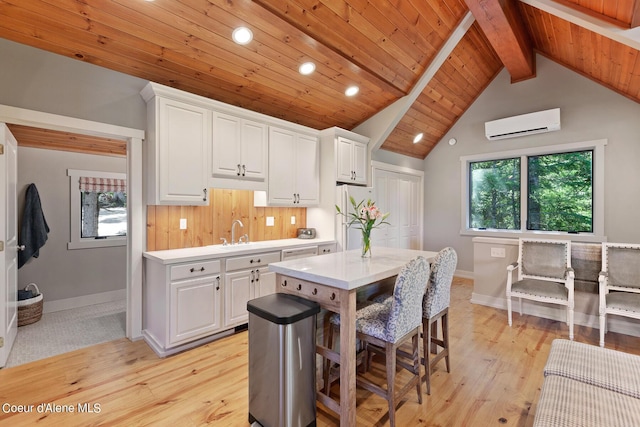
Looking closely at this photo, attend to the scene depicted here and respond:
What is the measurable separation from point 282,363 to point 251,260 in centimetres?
168

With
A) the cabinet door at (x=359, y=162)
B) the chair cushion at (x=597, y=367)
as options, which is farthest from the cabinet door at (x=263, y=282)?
the chair cushion at (x=597, y=367)

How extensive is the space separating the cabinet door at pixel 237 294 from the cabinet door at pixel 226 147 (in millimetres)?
1087

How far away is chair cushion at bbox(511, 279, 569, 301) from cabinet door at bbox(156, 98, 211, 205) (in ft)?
11.7

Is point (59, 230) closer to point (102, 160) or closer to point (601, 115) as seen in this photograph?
point (102, 160)

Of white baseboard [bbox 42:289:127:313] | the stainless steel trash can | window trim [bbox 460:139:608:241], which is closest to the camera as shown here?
the stainless steel trash can

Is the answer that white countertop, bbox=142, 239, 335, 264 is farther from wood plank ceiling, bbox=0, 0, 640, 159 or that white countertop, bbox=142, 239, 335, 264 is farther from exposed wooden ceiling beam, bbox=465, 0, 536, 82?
exposed wooden ceiling beam, bbox=465, 0, 536, 82

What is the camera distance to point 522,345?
2.93 meters

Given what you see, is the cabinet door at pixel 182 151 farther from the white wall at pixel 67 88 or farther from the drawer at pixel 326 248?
the drawer at pixel 326 248

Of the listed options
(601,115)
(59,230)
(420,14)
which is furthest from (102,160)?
(601,115)

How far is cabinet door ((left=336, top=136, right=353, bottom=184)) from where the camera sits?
4266mm

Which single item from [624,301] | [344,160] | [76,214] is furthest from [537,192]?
[76,214]

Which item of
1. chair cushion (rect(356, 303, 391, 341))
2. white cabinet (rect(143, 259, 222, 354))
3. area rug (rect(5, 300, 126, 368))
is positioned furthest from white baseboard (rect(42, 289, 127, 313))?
chair cushion (rect(356, 303, 391, 341))

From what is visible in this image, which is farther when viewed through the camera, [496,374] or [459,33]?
[459,33]

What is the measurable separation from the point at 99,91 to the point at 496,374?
4164 millimetres
